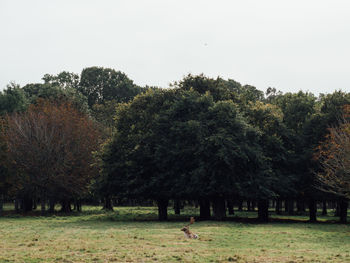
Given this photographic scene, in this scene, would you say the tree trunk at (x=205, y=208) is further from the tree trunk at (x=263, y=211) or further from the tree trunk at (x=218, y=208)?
the tree trunk at (x=263, y=211)

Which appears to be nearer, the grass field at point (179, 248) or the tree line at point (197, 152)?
the grass field at point (179, 248)

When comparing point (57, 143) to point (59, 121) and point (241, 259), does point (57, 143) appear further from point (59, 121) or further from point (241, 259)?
point (241, 259)

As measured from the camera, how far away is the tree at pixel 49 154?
2665 inches

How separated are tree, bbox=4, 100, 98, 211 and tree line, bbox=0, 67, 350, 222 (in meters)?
0.15

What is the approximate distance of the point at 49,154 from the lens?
68.3 m

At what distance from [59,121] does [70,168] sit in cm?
749

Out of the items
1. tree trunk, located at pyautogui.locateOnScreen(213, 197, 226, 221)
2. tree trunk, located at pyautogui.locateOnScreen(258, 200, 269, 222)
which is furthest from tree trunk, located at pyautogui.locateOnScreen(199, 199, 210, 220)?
tree trunk, located at pyautogui.locateOnScreen(258, 200, 269, 222)

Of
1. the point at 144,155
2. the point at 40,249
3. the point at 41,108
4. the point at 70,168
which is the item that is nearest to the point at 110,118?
the point at 41,108

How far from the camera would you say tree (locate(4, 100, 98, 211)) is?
67.7 metres

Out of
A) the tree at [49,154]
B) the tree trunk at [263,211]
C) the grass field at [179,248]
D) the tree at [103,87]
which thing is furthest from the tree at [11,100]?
the grass field at [179,248]

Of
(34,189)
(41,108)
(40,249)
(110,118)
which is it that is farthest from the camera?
(110,118)

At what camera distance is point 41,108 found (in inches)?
3012

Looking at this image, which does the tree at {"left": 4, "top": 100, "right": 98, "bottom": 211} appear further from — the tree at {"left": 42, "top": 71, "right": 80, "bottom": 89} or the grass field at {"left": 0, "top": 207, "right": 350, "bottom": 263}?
the tree at {"left": 42, "top": 71, "right": 80, "bottom": 89}

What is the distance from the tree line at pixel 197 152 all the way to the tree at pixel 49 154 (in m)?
0.15
